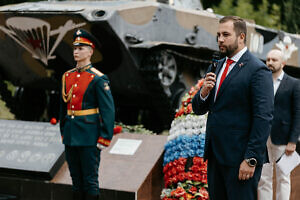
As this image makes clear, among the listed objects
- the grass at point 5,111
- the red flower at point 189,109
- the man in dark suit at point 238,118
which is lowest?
the grass at point 5,111

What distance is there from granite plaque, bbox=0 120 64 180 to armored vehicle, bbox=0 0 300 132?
2.49 meters

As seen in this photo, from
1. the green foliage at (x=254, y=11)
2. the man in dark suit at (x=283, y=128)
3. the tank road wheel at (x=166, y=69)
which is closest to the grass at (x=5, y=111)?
the tank road wheel at (x=166, y=69)

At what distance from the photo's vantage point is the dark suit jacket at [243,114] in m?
3.23

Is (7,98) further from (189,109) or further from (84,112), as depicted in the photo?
(84,112)

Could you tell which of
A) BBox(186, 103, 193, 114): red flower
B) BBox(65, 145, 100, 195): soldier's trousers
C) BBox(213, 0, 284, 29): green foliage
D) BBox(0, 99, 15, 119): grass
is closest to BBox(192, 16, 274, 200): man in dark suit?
BBox(65, 145, 100, 195): soldier's trousers

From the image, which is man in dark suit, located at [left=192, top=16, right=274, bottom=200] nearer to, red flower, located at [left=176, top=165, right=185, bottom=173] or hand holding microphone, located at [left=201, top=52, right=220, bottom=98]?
hand holding microphone, located at [left=201, top=52, right=220, bottom=98]

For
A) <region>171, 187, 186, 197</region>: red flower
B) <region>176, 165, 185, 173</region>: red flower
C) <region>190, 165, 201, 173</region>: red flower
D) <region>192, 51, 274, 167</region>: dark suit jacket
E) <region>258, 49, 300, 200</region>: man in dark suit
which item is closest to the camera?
<region>192, 51, 274, 167</region>: dark suit jacket

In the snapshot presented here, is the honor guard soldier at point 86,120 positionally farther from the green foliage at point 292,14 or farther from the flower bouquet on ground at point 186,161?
the green foliage at point 292,14

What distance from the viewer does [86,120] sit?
14.9ft

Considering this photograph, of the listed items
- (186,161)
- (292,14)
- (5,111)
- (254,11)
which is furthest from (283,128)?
(254,11)

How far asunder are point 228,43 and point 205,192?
2115mm

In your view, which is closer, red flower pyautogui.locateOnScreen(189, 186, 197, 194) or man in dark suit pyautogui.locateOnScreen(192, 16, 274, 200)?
man in dark suit pyautogui.locateOnScreen(192, 16, 274, 200)

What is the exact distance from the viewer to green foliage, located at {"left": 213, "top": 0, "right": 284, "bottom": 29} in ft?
70.4

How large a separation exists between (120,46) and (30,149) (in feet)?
10.5
